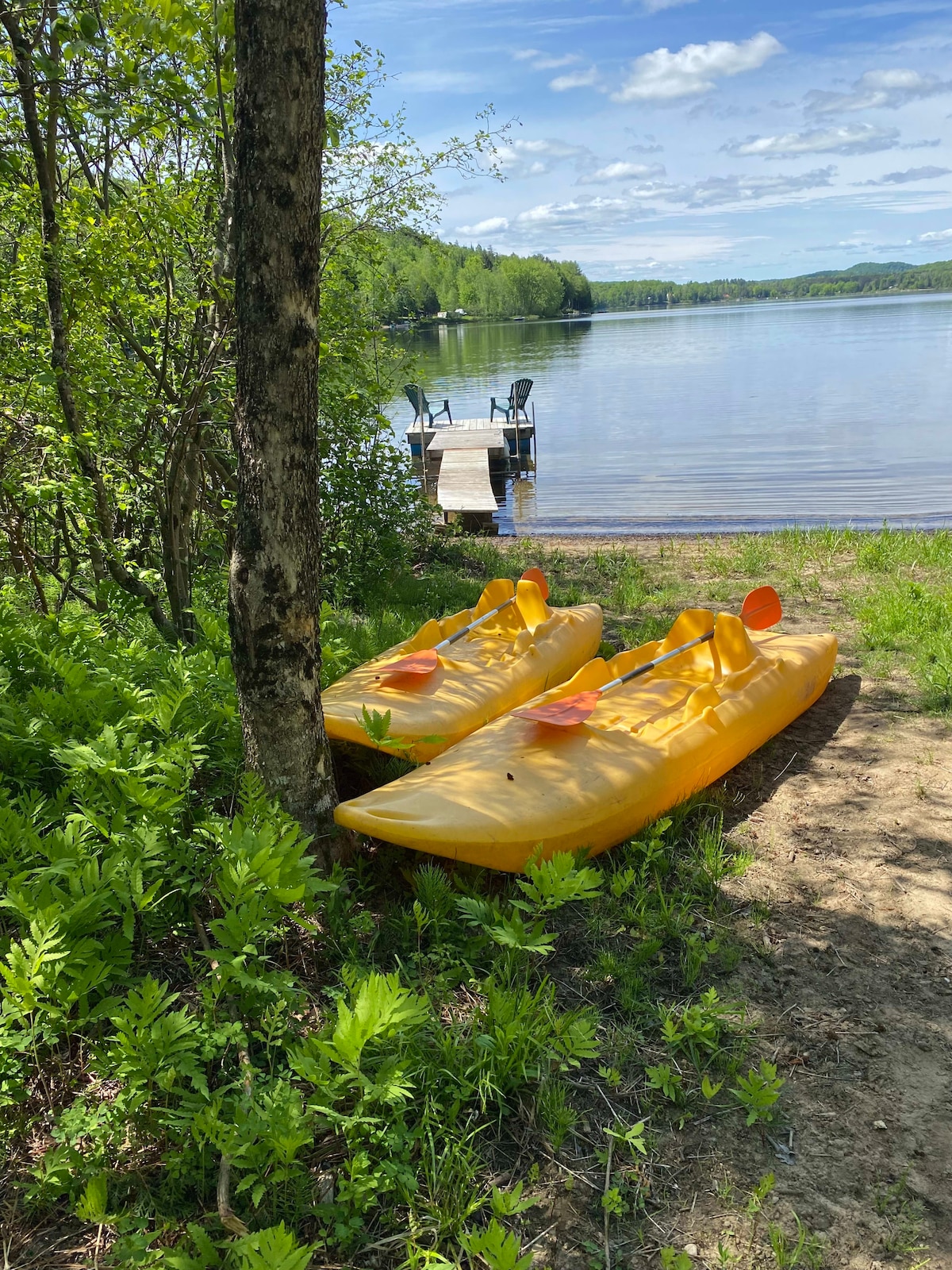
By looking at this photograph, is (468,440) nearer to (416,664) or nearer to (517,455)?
(517,455)

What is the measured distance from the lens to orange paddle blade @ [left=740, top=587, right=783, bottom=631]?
5.90m

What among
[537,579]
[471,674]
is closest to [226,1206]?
[471,674]

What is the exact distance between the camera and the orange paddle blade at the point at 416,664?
15.1 feet

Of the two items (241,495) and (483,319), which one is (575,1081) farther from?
(483,319)

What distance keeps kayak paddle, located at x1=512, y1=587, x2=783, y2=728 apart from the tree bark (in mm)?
1192

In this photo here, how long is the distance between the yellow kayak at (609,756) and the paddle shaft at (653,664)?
0.06 m

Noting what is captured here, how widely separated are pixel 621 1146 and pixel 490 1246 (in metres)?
0.62

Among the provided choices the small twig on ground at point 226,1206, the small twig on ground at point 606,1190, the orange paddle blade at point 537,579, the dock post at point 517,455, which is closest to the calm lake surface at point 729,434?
the dock post at point 517,455

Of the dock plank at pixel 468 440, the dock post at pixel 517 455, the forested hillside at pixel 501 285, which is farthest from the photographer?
the forested hillside at pixel 501 285

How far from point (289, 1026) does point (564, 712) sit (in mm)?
2013

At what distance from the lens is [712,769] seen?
4.22 meters

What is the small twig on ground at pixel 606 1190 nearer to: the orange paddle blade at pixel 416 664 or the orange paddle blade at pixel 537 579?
the orange paddle blade at pixel 416 664

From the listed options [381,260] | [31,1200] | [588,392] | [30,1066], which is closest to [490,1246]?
[31,1200]

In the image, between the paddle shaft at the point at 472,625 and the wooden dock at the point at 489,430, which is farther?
the wooden dock at the point at 489,430
